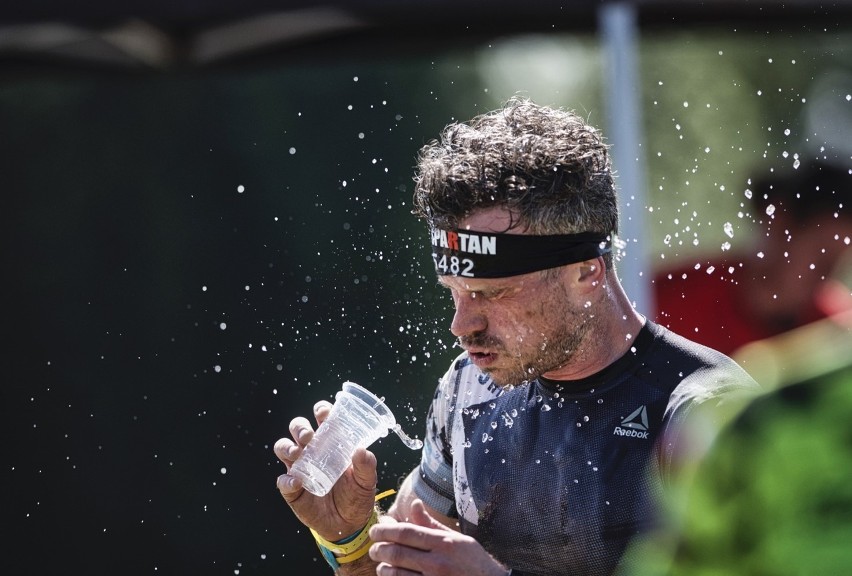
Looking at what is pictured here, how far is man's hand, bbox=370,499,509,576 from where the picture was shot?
214cm

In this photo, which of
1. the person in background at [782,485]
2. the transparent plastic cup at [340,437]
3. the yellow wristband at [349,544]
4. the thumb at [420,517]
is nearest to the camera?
the person in background at [782,485]

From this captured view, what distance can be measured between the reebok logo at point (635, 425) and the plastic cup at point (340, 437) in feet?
1.84

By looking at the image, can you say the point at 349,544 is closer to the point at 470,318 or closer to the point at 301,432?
the point at 301,432

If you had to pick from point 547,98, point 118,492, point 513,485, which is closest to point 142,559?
point 118,492

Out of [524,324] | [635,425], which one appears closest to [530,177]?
[524,324]

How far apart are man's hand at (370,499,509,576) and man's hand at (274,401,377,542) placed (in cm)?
54

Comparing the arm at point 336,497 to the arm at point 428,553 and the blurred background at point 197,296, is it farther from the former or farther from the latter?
the blurred background at point 197,296

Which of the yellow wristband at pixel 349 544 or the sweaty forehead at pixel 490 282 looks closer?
the sweaty forehead at pixel 490 282

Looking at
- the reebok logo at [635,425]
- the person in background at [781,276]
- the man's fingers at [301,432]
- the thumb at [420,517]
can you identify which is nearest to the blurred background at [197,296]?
the person in background at [781,276]

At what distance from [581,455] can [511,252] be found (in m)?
0.52

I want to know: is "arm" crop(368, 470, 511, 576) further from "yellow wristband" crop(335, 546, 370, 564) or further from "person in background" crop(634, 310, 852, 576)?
"person in background" crop(634, 310, 852, 576)

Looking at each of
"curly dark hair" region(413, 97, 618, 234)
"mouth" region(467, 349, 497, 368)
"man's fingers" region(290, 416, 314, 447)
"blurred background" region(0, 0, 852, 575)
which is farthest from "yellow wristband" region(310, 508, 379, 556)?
"blurred background" region(0, 0, 852, 575)

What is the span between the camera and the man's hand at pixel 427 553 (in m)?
2.14

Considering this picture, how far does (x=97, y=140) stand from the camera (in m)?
5.51
